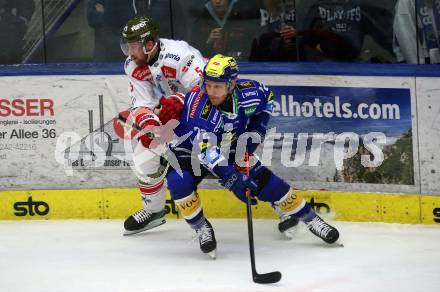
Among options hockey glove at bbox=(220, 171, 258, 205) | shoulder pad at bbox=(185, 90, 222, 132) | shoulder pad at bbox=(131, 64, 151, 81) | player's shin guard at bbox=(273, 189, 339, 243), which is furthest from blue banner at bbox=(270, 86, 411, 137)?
hockey glove at bbox=(220, 171, 258, 205)

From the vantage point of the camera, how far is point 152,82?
6.21 metres

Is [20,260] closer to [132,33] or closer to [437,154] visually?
[132,33]

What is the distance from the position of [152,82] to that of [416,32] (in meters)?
1.59

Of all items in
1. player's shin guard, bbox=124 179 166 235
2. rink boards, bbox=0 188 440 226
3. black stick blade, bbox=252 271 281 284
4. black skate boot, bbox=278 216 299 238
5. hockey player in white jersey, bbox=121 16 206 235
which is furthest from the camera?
player's shin guard, bbox=124 179 166 235

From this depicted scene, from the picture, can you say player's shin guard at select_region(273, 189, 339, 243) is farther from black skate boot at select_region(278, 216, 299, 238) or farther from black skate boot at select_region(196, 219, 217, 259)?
black skate boot at select_region(196, 219, 217, 259)

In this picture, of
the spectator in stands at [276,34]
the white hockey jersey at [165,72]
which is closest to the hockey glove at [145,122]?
the white hockey jersey at [165,72]

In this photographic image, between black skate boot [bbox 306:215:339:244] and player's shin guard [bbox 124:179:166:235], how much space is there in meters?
0.99

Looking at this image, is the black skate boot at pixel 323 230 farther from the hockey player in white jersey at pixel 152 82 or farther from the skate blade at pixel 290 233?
the hockey player in white jersey at pixel 152 82

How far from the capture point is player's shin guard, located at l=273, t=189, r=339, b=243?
19.2 ft

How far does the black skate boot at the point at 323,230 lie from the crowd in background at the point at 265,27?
3.74ft

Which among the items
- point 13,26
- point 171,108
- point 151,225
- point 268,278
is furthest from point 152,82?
point 268,278

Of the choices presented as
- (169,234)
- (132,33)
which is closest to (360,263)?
(169,234)

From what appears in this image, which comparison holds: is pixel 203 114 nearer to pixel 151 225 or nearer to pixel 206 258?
pixel 206 258

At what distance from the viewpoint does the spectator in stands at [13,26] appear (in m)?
7.04
